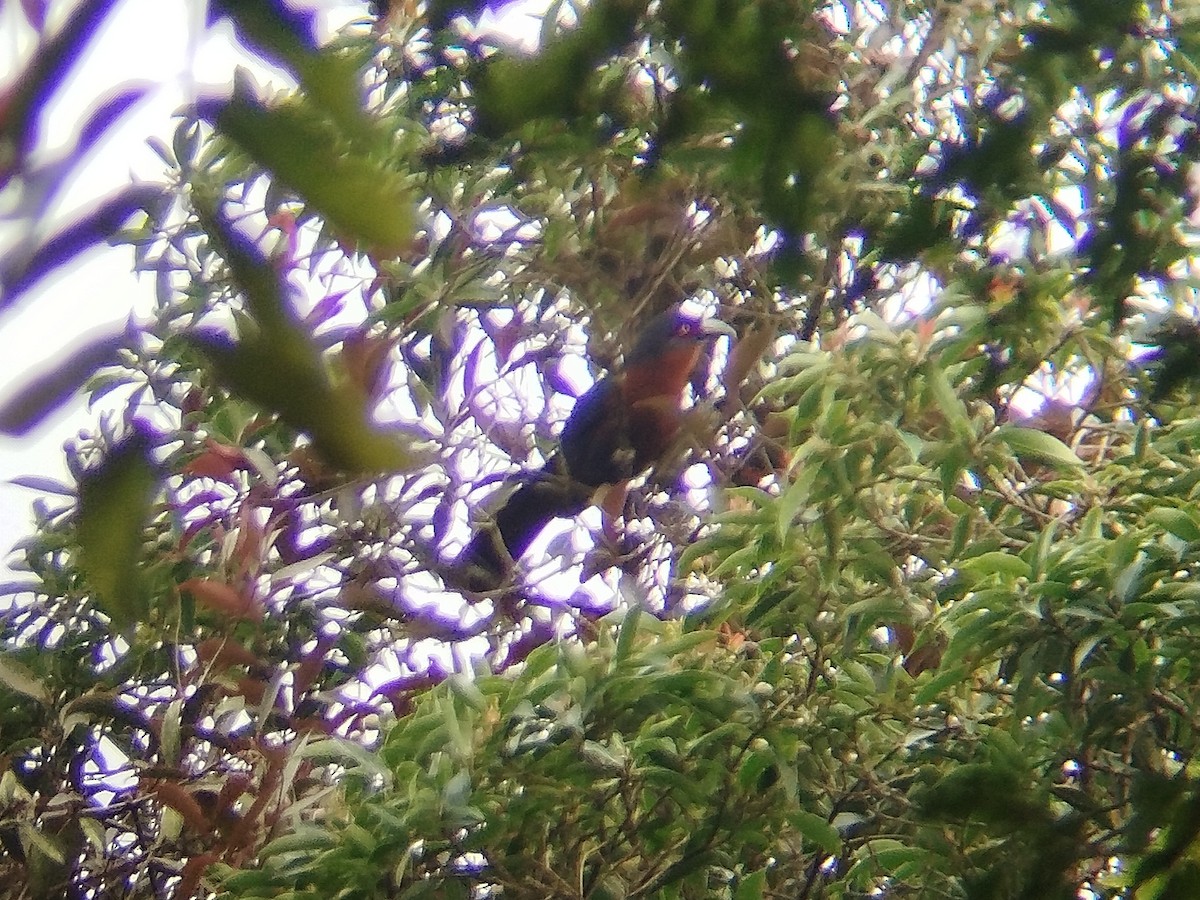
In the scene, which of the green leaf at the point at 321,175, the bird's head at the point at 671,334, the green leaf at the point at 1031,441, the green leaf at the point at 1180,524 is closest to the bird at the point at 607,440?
the bird's head at the point at 671,334

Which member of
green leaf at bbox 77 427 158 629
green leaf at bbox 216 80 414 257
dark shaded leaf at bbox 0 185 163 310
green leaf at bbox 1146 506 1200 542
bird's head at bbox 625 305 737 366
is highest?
bird's head at bbox 625 305 737 366

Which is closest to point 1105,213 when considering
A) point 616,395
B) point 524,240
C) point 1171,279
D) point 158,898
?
point 1171,279

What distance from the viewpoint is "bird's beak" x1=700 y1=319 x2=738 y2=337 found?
137 centimetres

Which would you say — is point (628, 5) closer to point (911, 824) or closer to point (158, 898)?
point (911, 824)

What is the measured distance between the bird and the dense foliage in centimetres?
3

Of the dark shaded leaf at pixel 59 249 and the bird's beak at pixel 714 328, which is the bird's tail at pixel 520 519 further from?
the dark shaded leaf at pixel 59 249

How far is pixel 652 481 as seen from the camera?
4.84ft

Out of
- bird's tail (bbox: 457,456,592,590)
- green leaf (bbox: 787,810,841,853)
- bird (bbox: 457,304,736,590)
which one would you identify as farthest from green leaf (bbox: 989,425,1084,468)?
bird's tail (bbox: 457,456,592,590)

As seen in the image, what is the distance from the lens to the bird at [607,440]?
134cm

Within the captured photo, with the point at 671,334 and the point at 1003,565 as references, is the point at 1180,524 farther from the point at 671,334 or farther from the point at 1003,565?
the point at 671,334

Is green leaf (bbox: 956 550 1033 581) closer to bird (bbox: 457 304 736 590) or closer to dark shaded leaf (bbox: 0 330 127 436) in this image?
bird (bbox: 457 304 736 590)

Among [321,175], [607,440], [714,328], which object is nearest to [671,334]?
[714,328]

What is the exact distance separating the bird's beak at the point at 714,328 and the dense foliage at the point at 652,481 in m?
0.07

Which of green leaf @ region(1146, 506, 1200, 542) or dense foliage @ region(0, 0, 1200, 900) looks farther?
green leaf @ region(1146, 506, 1200, 542)
